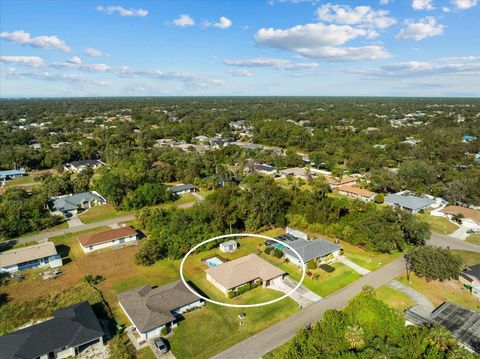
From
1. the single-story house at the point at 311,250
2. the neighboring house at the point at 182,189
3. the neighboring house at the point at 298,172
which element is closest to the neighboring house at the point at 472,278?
the single-story house at the point at 311,250

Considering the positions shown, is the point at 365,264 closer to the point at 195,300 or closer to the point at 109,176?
the point at 195,300

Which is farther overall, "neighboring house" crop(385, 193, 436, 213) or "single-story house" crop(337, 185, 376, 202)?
"single-story house" crop(337, 185, 376, 202)

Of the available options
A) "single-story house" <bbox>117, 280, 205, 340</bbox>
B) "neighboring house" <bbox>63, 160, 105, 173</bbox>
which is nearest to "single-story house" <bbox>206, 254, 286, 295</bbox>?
"single-story house" <bbox>117, 280, 205, 340</bbox>

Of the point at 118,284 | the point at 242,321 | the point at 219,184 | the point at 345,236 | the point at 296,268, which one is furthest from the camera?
the point at 219,184

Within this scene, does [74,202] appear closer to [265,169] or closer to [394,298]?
[265,169]

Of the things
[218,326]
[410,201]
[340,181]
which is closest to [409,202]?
[410,201]

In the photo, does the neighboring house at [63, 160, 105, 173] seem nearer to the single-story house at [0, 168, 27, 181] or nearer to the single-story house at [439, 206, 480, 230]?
the single-story house at [0, 168, 27, 181]

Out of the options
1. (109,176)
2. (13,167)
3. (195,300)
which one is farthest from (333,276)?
(13,167)
